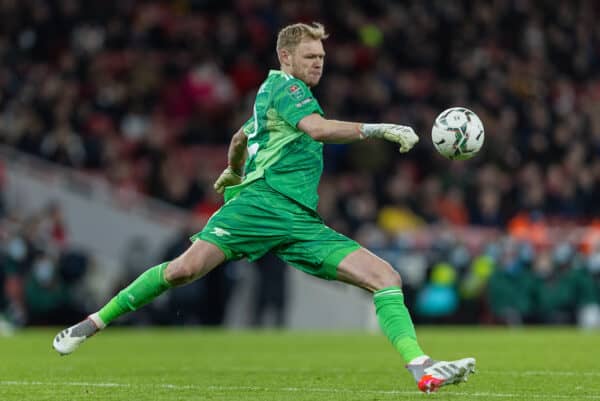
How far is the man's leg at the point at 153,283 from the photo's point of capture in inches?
345

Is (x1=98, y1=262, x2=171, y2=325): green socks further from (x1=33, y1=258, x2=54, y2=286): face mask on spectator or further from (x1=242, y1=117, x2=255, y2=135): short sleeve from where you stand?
(x1=33, y1=258, x2=54, y2=286): face mask on spectator

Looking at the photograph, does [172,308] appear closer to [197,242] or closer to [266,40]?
[266,40]

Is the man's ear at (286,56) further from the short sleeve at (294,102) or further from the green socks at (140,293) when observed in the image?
the green socks at (140,293)

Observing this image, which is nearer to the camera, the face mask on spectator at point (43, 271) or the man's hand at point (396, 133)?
the man's hand at point (396, 133)

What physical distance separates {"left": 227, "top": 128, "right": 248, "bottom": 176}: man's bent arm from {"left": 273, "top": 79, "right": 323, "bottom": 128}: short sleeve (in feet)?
2.86

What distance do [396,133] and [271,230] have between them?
45.8 inches

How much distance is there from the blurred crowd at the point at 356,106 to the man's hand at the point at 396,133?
13560 mm

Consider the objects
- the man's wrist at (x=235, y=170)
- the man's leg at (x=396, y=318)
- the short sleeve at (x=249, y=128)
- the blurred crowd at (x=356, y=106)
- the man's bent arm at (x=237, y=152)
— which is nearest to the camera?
the man's leg at (x=396, y=318)

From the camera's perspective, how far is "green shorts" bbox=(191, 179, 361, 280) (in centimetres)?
867

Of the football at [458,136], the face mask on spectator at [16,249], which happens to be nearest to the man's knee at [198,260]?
the football at [458,136]

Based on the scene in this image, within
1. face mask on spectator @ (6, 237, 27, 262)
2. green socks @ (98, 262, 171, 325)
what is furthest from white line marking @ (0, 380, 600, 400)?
face mask on spectator @ (6, 237, 27, 262)

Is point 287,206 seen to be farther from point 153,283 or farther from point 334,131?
point 153,283

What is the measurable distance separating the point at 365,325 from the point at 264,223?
13.4 meters

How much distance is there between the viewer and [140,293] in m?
9.06
